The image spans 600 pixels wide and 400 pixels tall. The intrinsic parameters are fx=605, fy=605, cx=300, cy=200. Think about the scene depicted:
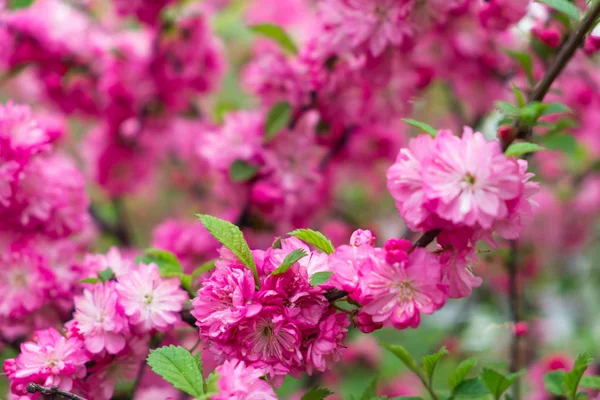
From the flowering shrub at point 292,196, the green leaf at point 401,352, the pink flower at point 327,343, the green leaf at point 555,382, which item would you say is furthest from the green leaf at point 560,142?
the pink flower at point 327,343

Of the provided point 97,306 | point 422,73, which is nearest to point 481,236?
point 97,306

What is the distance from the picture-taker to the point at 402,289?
Result: 653 mm

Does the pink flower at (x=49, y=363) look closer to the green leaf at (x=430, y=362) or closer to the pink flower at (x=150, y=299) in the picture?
the pink flower at (x=150, y=299)

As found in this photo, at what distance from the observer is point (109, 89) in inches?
58.2

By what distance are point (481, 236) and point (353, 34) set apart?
1.63ft

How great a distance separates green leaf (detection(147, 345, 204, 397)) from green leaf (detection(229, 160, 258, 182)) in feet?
1.75

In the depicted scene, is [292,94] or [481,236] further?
[292,94]

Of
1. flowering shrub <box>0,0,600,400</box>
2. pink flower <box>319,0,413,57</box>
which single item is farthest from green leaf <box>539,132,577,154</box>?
pink flower <box>319,0,413,57</box>

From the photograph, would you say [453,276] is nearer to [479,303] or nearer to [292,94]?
[292,94]

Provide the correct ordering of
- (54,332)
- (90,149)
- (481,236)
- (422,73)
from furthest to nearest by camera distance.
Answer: (90,149)
(422,73)
(54,332)
(481,236)

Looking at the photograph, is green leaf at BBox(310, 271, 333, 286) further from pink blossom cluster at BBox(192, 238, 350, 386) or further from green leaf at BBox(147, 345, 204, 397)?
green leaf at BBox(147, 345, 204, 397)

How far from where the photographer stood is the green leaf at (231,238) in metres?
0.68

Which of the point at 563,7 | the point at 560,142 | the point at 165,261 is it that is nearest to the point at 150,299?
the point at 165,261

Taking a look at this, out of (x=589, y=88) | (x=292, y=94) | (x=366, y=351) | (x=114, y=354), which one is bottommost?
(x=366, y=351)
